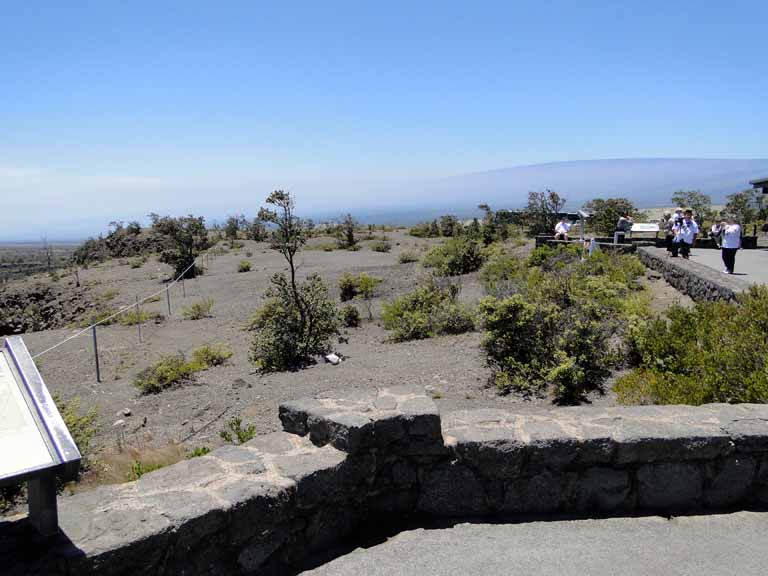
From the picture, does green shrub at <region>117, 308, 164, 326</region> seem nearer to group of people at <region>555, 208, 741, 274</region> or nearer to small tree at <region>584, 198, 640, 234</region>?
group of people at <region>555, 208, 741, 274</region>

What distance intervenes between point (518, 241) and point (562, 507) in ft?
73.7

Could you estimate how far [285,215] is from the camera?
11688 mm

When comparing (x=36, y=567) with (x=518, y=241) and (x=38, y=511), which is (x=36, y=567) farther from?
(x=518, y=241)

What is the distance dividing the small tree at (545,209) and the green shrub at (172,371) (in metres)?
18.9

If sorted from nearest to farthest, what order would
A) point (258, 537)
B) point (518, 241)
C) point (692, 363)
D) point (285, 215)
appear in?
A: 1. point (258, 537)
2. point (692, 363)
3. point (285, 215)
4. point (518, 241)

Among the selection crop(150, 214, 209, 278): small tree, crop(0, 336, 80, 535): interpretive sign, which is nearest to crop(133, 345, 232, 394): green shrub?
crop(0, 336, 80, 535): interpretive sign

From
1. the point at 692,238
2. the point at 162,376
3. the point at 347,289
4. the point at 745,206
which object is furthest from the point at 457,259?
the point at 745,206

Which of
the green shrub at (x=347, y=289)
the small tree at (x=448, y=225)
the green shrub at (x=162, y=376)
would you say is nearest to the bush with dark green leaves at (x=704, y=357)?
the green shrub at (x=162, y=376)

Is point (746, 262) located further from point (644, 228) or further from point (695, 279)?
point (644, 228)

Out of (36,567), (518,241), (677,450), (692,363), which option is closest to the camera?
(36,567)

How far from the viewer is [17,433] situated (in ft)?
7.82

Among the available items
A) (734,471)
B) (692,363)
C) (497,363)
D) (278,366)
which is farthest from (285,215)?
(734,471)

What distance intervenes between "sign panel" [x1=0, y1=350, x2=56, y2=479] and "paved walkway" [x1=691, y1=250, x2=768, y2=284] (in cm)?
1381

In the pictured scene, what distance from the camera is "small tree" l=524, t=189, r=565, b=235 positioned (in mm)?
26205
